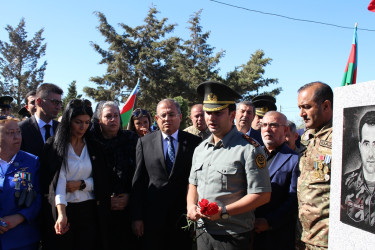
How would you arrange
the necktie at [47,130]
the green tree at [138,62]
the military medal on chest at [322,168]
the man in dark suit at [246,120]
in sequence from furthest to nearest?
the green tree at [138,62], the man in dark suit at [246,120], the necktie at [47,130], the military medal on chest at [322,168]

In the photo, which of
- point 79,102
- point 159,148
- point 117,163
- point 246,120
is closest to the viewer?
point 79,102

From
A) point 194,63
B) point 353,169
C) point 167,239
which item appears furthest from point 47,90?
point 194,63

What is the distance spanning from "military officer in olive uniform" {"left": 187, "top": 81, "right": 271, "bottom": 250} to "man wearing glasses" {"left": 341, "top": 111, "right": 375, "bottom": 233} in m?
0.68

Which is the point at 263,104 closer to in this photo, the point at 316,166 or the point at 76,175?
the point at 316,166

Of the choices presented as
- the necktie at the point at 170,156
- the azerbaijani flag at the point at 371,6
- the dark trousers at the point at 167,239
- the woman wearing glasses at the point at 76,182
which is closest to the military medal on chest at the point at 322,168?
the azerbaijani flag at the point at 371,6

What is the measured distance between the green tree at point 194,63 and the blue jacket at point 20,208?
80.9ft

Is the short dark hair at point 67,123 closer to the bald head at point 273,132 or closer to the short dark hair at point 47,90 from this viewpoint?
the short dark hair at point 47,90

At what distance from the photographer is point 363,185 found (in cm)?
195

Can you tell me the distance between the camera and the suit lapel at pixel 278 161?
3167 mm

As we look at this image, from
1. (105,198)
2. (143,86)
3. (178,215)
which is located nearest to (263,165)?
(178,215)

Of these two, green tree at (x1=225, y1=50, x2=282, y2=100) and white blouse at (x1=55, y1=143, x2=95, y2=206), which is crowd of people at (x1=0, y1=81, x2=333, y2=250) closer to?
white blouse at (x1=55, y1=143, x2=95, y2=206)

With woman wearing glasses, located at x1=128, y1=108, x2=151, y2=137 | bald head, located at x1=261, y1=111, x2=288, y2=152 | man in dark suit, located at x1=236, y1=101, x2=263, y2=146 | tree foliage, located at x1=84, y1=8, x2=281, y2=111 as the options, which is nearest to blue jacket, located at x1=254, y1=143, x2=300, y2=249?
bald head, located at x1=261, y1=111, x2=288, y2=152

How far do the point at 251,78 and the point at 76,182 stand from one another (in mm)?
28768

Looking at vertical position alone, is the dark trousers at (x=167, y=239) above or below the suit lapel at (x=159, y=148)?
below
